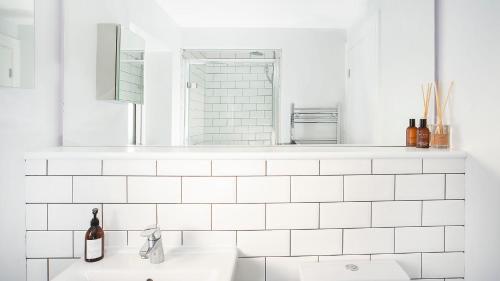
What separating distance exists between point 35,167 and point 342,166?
0.96 meters

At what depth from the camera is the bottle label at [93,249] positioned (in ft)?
2.82

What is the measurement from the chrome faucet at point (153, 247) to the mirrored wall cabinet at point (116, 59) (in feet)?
1.72

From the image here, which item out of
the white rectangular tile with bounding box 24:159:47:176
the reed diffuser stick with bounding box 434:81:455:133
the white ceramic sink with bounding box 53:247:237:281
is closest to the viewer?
the white ceramic sink with bounding box 53:247:237:281

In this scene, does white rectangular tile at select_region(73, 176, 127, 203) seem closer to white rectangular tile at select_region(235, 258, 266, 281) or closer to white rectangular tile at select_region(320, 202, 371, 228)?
white rectangular tile at select_region(235, 258, 266, 281)

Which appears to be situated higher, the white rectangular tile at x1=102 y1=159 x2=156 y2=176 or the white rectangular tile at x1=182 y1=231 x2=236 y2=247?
the white rectangular tile at x1=102 y1=159 x2=156 y2=176

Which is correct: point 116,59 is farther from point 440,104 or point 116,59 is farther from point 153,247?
point 440,104

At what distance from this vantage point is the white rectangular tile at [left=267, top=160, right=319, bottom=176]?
3.05 feet

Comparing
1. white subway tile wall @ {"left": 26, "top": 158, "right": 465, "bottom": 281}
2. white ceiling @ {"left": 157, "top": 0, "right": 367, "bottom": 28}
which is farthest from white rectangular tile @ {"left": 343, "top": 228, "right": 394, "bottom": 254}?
white ceiling @ {"left": 157, "top": 0, "right": 367, "bottom": 28}

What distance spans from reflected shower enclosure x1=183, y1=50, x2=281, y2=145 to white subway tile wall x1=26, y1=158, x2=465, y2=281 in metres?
0.20

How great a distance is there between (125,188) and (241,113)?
515 mm

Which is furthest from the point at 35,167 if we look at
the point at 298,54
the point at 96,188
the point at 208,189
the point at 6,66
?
the point at 298,54

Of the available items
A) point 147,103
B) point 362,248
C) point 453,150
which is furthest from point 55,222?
point 453,150

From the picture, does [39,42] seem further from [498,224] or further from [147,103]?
[498,224]

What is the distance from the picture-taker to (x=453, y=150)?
0.98 metres
